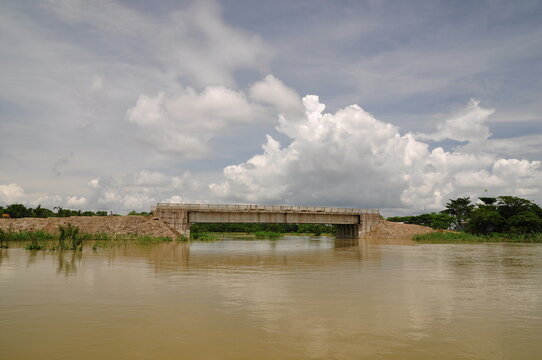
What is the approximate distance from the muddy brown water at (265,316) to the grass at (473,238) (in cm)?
5138

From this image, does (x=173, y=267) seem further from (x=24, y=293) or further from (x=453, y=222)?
(x=453, y=222)

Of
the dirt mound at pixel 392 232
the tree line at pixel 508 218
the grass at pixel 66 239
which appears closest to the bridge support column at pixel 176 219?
the grass at pixel 66 239

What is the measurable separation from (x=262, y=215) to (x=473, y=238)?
39783 mm

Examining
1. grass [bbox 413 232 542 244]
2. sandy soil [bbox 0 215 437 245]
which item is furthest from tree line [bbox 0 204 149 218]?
grass [bbox 413 232 542 244]

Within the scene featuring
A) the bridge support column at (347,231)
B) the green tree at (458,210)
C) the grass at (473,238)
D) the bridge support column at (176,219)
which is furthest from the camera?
the green tree at (458,210)

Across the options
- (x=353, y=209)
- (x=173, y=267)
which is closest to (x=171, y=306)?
(x=173, y=267)

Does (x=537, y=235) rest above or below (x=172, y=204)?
below

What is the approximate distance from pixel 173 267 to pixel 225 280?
7.40 meters

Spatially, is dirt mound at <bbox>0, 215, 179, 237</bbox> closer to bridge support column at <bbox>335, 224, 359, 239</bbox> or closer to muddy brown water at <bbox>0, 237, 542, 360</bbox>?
bridge support column at <bbox>335, 224, 359, 239</bbox>

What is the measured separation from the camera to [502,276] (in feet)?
75.3

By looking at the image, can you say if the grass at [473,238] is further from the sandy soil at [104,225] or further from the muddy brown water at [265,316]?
the muddy brown water at [265,316]

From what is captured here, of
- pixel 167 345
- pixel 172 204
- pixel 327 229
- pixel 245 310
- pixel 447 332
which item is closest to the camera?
pixel 167 345

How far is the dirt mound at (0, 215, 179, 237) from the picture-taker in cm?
6444

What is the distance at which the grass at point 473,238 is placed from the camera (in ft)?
227
